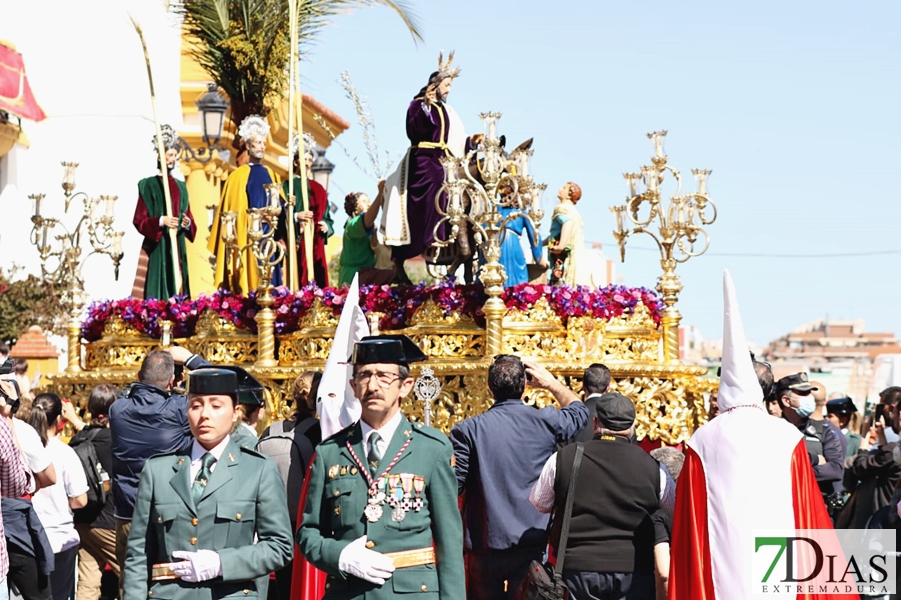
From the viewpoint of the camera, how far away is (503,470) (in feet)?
24.5

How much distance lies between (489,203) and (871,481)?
435cm

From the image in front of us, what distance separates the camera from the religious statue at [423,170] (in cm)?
1404

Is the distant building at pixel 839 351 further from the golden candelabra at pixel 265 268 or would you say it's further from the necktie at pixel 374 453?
the necktie at pixel 374 453

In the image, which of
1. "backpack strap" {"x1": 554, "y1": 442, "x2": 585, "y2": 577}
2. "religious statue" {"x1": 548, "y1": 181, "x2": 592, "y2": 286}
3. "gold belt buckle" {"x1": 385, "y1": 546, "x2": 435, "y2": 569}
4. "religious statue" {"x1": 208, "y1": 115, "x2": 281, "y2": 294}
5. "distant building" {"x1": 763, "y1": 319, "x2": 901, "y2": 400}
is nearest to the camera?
"gold belt buckle" {"x1": 385, "y1": 546, "x2": 435, "y2": 569}

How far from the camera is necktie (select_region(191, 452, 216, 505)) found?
5492 mm

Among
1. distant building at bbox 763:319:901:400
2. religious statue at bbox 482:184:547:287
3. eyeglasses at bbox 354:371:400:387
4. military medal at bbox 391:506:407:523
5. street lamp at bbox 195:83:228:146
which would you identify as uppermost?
street lamp at bbox 195:83:228:146

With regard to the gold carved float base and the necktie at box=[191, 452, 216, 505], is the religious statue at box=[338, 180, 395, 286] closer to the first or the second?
the gold carved float base

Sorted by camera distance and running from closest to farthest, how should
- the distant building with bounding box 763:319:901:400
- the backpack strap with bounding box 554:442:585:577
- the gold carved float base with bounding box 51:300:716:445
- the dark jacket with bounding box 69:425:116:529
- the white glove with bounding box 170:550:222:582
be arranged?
the white glove with bounding box 170:550:222:582
the backpack strap with bounding box 554:442:585:577
the dark jacket with bounding box 69:425:116:529
the gold carved float base with bounding box 51:300:716:445
the distant building with bounding box 763:319:901:400

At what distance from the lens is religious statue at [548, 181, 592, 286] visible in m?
16.1

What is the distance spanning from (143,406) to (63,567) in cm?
125

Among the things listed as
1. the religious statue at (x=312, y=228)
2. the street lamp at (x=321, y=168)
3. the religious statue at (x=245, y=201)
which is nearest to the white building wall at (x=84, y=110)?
the street lamp at (x=321, y=168)

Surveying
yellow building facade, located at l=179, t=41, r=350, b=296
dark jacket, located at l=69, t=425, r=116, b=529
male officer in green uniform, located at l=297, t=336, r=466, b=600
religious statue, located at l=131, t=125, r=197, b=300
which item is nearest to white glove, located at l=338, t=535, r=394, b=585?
male officer in green uniform, located at l=297, t=336, r=466, b=600

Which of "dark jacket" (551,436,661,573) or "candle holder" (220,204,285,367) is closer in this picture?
"dark jacket" (551,436,661,573)

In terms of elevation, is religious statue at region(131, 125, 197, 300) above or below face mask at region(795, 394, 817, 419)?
above
